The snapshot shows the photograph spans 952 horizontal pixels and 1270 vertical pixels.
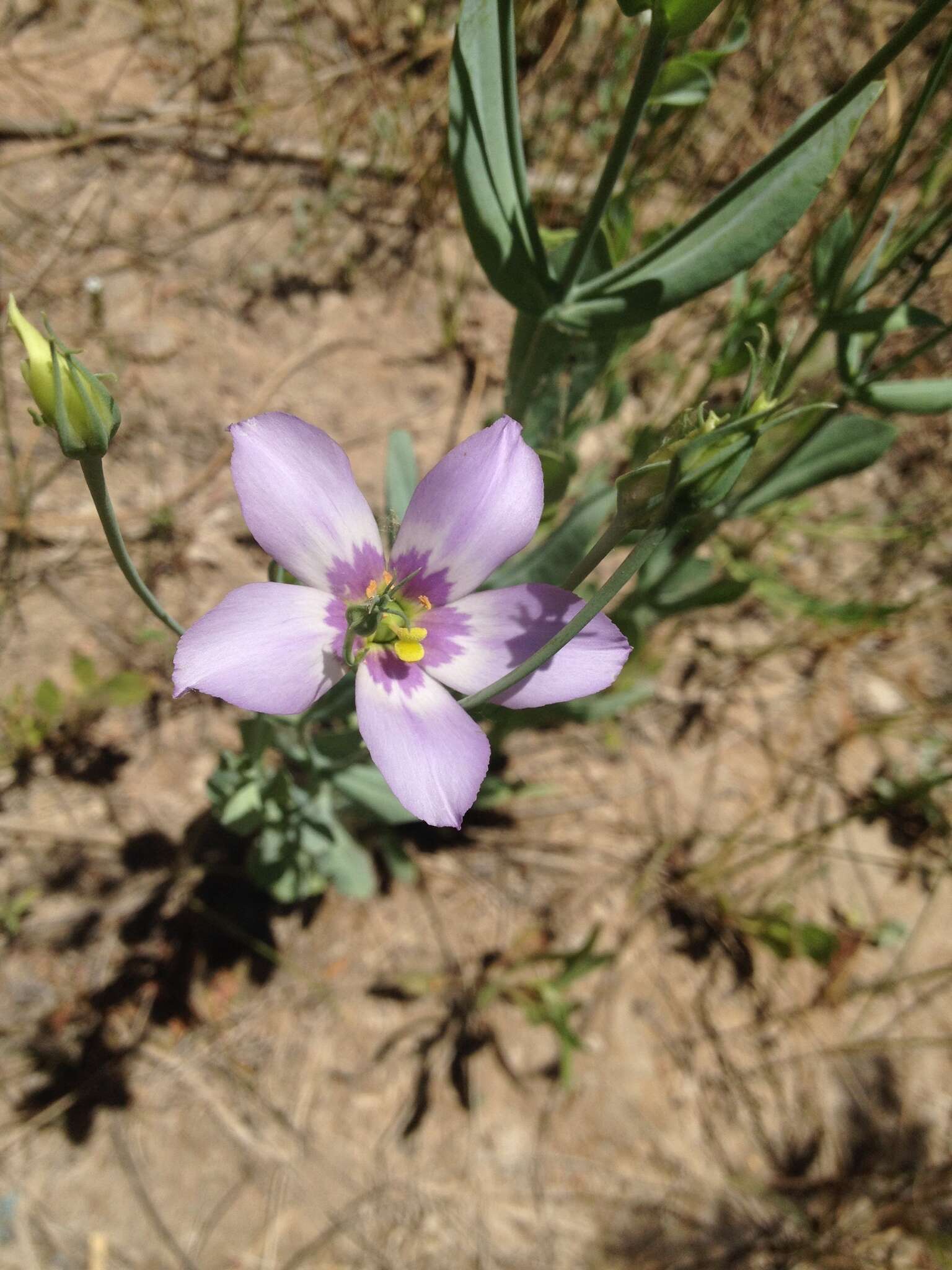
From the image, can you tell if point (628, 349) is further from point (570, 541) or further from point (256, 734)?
point (256, 734)

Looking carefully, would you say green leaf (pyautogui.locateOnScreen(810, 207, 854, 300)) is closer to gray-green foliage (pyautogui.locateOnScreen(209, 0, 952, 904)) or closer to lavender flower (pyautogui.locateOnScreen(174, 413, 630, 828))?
gray-green foliage (pyautogui.locateOnScreen(209, 0, 952, 904))

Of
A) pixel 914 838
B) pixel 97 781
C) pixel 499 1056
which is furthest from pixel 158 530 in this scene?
pixel 914 838

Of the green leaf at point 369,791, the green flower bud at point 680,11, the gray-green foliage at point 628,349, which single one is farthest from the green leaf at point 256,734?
the green flower bud at point 680,11

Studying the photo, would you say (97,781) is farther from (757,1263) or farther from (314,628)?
(757,1263)

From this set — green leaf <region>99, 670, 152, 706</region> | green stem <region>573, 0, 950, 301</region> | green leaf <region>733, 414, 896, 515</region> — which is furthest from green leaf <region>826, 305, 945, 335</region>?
green leaf <region>99, 670, 152, 706</region>

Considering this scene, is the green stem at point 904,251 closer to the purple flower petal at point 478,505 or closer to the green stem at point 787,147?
the green stem at point 787,147

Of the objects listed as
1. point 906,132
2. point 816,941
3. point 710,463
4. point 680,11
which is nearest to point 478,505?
point 710,463

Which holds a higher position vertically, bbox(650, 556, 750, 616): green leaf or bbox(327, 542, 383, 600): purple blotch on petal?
bbox(327, 542, 383, 600): purple blotch on petal
